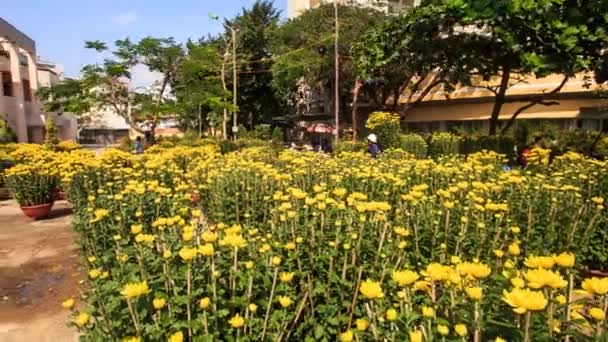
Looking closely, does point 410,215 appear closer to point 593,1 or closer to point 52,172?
point 593,1

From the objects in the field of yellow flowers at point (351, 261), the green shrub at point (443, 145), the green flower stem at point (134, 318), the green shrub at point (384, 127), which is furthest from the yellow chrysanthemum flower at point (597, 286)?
the green shrub at point (384, 127)

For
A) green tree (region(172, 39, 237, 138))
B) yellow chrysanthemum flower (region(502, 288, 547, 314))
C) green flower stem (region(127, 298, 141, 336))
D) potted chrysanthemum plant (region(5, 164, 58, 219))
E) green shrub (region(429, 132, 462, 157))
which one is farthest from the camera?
green tree (region(172, 39, 237, 138))

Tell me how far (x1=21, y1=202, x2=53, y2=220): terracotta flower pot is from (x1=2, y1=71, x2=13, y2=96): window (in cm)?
2032

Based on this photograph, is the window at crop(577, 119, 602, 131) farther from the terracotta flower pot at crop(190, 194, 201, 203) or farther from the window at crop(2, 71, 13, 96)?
the window at crop(2, 71, 13, 96)

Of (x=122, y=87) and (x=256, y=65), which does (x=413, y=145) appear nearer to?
(x=122, y=87)

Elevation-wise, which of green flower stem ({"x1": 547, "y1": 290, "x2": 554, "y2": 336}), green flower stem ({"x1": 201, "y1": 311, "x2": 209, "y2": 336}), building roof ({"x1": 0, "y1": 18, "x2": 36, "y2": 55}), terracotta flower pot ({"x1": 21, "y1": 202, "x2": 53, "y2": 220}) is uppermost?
building roof ({"x1": 0, "y1": 18, "x2": 36, "y2": 55})

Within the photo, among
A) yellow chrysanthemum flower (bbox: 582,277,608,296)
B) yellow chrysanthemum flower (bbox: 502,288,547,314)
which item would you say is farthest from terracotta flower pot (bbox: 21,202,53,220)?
yellow chrysanthemum flower (bbox: 582,277,608,296)

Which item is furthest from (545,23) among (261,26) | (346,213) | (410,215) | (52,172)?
(261,26)

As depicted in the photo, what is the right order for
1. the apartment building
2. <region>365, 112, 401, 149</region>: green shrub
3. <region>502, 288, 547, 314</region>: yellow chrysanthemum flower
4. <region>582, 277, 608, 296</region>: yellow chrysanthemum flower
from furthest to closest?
the apartment building < <region>365, 112, 401, 149</region>: green shrub < <region>582, 277, 608, 296</region>: yellow chrysanthemum flower < <region>502, 288, 547, 314</region>: yellow chrysanthemum flower

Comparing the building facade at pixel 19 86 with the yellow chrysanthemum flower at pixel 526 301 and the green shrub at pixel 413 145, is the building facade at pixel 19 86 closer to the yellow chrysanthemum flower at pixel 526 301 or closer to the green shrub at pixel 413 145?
the green shrub at pixel 413 145

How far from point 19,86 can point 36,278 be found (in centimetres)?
2419

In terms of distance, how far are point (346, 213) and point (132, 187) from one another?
2130 mm

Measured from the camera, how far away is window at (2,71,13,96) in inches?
933

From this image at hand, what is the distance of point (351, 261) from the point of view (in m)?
2.61
